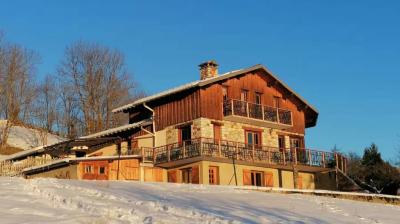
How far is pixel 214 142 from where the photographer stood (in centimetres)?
3391

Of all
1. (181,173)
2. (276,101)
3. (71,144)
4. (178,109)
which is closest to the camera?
(181,173)

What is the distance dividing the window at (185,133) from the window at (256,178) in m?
4.32

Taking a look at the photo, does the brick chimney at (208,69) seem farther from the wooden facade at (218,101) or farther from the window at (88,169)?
the window at (88,169)

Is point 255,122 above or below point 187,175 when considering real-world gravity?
above

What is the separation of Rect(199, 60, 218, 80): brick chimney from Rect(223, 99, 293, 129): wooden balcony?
11.8 feet

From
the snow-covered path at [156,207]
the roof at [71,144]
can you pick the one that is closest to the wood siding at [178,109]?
the roof at [71,144]

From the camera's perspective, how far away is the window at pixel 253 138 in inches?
1438

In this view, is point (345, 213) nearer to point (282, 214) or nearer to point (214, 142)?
point (282, 214)

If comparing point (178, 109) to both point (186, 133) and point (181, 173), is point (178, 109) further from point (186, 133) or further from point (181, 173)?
point (181, 173)

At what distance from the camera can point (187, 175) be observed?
34.2 meters

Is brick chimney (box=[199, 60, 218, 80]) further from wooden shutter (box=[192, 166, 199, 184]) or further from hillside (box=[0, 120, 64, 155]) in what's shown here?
hillside (box=[0, 120, 64, 155])

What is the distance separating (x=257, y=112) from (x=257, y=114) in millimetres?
136

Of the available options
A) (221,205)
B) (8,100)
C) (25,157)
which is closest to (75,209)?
Result: (221,205)

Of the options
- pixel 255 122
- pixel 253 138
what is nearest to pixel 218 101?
pixel 255 122
